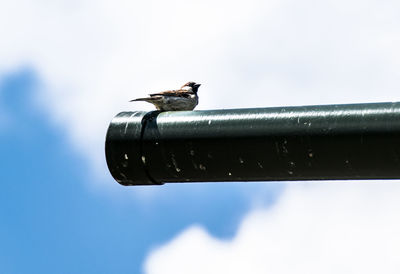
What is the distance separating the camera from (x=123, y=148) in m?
3.11

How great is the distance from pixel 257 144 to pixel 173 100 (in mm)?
7754

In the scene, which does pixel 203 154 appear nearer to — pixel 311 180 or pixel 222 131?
pixel 222 131

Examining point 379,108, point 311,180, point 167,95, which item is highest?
point 379,108

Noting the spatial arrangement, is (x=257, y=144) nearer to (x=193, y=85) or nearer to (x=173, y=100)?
(x=173, y=100)

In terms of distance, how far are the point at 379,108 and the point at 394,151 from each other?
0.19 meters

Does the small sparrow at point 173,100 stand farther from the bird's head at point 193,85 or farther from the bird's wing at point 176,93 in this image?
the bird's head at point 193,85

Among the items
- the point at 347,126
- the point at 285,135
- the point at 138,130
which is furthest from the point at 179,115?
the point at 347,126

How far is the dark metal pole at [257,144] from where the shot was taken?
105 inches

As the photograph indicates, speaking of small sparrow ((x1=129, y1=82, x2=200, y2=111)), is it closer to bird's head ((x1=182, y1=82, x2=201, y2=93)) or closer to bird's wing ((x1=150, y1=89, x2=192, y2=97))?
bird's wing ((x1=150, y1=89, x2=192, y2=97))

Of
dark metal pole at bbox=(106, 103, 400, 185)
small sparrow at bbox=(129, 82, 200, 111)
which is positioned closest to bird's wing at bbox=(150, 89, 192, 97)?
small sparrow at bbox=(129, 82, 200, 111)

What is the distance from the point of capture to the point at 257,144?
2852 mm

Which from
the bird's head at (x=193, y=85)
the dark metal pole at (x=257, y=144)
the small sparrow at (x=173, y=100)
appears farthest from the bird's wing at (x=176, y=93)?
the dark metal pole at (x=257, y=144)

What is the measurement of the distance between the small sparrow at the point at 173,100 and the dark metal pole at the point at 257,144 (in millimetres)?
6724

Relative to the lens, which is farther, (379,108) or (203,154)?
(203,154)
